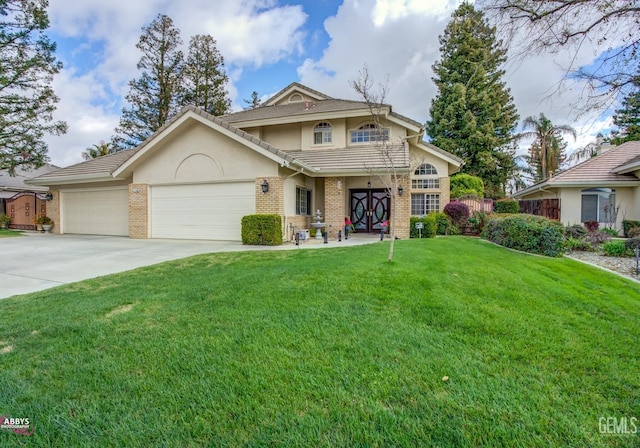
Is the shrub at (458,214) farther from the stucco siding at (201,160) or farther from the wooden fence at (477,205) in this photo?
the stucco siding at (201,160)

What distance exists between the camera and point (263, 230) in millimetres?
11383

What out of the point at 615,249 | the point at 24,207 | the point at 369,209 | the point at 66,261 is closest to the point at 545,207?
the point at 615,249

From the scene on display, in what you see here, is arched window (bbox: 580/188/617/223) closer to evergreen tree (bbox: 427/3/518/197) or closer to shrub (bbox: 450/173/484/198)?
shrub (bbox: 450/173/484/198)

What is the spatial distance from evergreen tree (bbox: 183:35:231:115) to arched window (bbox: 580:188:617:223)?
29.2m

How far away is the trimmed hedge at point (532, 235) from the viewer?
941cm

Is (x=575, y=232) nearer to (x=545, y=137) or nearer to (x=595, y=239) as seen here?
(x=595, y=239)

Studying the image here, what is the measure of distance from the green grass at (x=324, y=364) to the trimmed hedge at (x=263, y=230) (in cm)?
600

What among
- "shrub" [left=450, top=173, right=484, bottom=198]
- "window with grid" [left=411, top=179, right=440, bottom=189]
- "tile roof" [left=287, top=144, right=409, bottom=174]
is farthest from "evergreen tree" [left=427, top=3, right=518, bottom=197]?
"tile roof" [left=287, top=144, right=409, bottom=174]

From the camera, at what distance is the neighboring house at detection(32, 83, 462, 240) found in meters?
12.3

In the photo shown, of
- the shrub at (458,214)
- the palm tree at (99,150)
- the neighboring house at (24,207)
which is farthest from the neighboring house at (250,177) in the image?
the palm tree at (99,150)

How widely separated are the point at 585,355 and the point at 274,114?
16.3m

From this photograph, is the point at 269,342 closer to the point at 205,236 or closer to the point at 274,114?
the point at 205,236

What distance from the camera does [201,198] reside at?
1307 centimetres

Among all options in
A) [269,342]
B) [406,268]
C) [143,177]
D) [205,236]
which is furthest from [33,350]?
[143,177]
